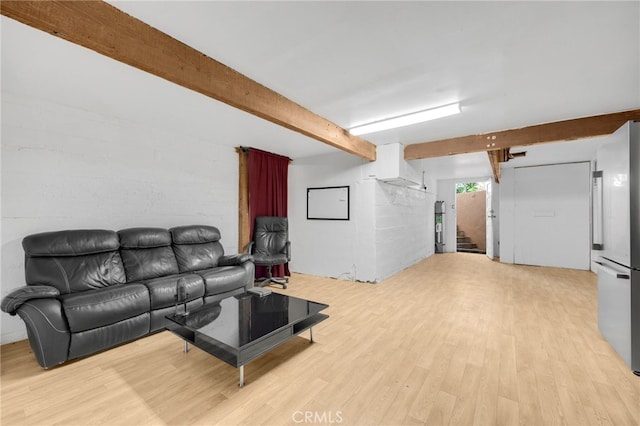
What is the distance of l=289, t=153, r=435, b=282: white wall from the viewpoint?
4605mm

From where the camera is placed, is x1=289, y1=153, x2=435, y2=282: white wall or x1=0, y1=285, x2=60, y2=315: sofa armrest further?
x1=289, y1=153, x2=435, y2=282: white wall

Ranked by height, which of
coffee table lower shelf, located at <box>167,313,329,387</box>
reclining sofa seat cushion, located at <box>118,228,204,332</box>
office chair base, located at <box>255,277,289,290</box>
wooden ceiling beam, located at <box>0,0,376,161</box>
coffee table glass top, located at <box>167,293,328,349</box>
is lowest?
office chair base, located at <box>255,277,289,290</box>

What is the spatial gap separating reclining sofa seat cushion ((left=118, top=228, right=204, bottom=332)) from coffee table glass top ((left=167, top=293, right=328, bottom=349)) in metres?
0.52

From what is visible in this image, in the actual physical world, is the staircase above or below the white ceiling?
below

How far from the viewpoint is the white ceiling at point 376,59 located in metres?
1.54

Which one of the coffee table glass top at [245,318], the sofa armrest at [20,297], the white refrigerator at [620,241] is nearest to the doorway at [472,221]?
the white refrigerator at [620,241]

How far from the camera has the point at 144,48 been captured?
1.63 meters

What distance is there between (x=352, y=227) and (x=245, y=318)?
2906 mm

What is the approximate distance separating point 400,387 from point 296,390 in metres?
0.70

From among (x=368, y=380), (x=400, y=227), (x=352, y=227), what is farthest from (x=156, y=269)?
(x=400, y=227)

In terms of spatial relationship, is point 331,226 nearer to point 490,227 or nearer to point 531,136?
point 531,136
